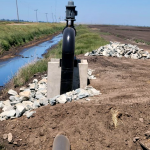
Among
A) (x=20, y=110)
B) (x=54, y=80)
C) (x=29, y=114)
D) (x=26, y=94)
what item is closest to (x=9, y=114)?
(x=20, y=110)

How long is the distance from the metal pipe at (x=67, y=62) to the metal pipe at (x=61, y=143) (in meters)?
2.28

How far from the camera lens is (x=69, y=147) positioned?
4664 mm

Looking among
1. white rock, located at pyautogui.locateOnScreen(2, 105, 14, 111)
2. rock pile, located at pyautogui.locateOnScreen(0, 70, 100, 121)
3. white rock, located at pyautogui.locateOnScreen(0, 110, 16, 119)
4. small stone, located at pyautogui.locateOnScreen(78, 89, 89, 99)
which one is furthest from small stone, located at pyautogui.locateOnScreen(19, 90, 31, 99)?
small stone, located at pyautogui.locateOnScreen(78, 89, 89, 99)

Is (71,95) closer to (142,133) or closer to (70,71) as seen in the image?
(70,71)

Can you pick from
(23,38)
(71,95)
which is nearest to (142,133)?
(71,95)

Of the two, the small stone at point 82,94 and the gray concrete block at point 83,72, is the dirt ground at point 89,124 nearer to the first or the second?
the small stone at point 82,94

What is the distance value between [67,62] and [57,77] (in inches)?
33.8

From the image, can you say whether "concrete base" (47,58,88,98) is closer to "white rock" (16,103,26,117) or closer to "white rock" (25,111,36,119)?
"white rock" (16,103,26,117)

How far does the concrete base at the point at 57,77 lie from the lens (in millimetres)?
7234

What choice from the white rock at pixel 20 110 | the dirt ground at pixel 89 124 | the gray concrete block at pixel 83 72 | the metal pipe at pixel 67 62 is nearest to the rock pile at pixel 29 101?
the white rock at pixel 20 110

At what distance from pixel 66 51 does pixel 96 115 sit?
7.51 ft

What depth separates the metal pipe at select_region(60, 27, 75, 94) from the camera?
667 centimetres

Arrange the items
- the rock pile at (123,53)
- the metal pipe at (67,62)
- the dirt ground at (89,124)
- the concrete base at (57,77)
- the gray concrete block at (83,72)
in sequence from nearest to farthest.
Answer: the dirt ground at (89,124), the metal pipe at (67,62), the concrete base at (57,77), the gray concrete block at (83,72), the rock pile at (123,53)

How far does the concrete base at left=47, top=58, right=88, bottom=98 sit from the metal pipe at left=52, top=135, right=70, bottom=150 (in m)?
2.67
